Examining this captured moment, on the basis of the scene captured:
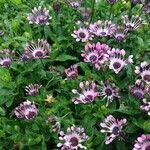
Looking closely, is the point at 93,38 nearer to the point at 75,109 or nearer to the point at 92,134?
the point at 75,109

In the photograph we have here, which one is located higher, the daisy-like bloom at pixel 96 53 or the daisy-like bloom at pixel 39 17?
the daisy-like bloom at pixel 39 17

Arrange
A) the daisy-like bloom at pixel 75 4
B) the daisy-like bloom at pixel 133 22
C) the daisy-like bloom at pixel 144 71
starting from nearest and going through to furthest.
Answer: the daisy-like bloom at pixel 144 71 < the daisy-like bloom at pixel 133 22 < the daisy-like bloom at pixel 75 4

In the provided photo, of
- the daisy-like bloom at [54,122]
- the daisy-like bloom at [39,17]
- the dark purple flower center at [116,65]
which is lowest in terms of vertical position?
the daisy-like bloom at [54,122]

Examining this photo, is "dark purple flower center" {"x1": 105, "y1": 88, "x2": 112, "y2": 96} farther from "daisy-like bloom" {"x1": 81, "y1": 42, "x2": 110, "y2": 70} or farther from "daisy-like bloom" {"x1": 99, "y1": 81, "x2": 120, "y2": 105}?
"daisy-like bloom" {"x1": 81, "y1": 42, "x2": 110, "y2": 70}

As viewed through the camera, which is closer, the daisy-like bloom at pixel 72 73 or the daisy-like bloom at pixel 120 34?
the daisy-like bloom at pixel 72 73

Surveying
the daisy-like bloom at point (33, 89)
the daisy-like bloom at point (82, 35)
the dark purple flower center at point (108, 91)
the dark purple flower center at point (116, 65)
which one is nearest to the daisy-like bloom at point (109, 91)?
the dark purple flower center at point (108, 91)

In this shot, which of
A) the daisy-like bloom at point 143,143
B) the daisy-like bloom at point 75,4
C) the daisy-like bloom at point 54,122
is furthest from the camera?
the daisy-like bloom at point 75,4

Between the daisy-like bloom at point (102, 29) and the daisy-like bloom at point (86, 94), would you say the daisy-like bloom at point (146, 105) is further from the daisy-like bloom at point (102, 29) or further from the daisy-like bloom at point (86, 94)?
the daisy-like bloom at point (102, 29)
